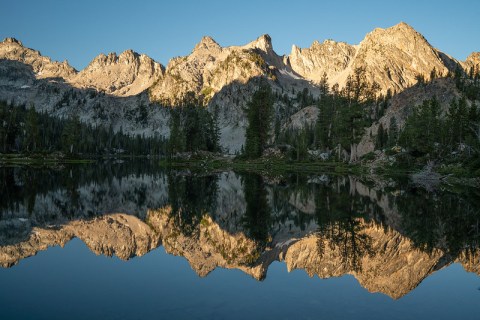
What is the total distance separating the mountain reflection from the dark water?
3.2 inches

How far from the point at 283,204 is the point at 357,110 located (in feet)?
175

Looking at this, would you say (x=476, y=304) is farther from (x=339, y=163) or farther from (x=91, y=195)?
(x=339, y=163)

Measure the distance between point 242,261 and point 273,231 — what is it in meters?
5.42

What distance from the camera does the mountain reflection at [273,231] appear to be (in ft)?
51.9

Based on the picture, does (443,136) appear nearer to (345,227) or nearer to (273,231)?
(345,227)

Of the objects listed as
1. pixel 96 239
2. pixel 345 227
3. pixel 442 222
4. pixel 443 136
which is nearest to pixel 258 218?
pixel 345 227

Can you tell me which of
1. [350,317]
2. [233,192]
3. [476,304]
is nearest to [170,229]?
[350,317]

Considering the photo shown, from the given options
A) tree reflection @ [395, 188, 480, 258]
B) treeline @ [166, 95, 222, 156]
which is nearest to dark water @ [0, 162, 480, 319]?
tree reflection @ [395, 188, 480, 258]

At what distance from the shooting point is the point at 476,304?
38.9 ft

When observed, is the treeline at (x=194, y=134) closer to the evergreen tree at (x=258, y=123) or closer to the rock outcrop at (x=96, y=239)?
the evergreen tree at (x=258, y=123)

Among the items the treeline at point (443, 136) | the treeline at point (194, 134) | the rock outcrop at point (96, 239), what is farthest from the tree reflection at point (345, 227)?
the treeline at point (194, 134)

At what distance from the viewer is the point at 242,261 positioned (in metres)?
16.4

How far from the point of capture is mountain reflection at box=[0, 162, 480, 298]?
1583 centimetres

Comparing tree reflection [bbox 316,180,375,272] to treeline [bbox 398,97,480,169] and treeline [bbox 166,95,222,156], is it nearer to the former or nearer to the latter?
treeline [bbox 398,97,480,169]
